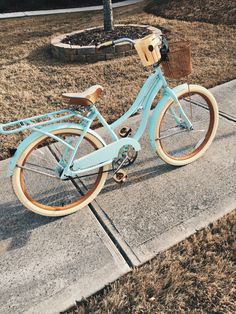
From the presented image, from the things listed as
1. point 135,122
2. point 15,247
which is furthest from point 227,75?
point 15,247

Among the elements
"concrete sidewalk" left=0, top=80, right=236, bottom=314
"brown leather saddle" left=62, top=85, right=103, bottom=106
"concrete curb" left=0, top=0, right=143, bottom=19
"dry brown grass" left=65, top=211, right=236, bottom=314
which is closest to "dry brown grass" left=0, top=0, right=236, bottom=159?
"concrete sidewalk" left=0, top=80, right=236, bottom=314

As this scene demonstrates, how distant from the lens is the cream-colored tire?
2537 mm

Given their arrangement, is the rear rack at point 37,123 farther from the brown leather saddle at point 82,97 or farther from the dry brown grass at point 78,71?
the dry brown grass at point 78,71

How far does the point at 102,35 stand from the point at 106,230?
15.3 feet

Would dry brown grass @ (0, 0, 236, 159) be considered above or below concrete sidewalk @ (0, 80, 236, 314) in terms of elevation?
above

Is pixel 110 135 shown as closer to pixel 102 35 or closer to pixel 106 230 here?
pixel 106 230

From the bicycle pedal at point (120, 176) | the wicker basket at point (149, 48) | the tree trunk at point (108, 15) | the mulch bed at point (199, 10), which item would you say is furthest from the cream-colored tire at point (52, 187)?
the mulch bed at point (199, 10)

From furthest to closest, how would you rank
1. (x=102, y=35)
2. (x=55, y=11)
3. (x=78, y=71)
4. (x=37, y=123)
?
1. (x=55, y=11)
2. (x=102, y=35)
3. (x=78, y=71)
4. (x=37, y=123)

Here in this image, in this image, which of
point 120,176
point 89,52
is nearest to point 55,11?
point 89,52

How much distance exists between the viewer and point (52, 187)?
315 centimetres

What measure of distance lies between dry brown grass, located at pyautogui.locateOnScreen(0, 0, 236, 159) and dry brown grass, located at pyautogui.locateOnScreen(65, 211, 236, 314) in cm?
213

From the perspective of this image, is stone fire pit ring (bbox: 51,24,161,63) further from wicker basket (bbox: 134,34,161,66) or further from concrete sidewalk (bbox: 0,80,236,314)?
wicker basket (bbox: 134,34,161,66)

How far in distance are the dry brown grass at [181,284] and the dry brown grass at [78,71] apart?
213 centimetres

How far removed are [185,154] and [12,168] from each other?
70.0 inches
